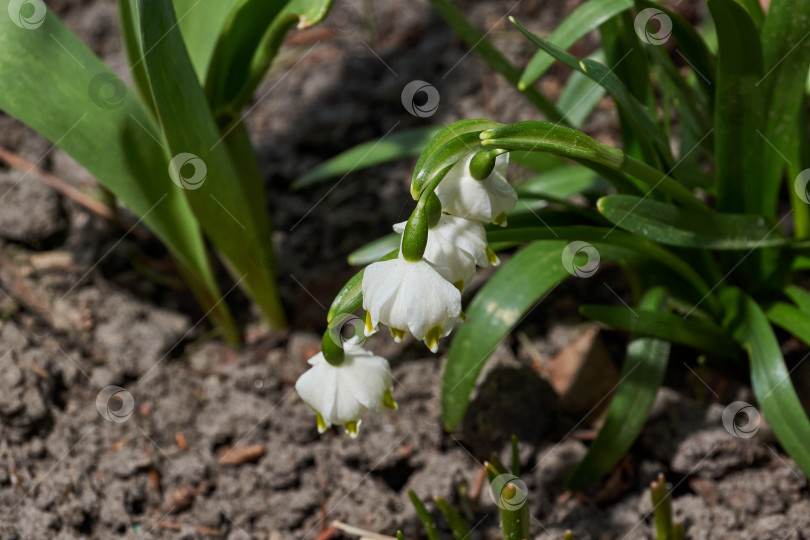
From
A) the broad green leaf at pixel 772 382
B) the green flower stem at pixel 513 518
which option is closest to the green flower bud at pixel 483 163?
the green flower stem at pixel 513 518

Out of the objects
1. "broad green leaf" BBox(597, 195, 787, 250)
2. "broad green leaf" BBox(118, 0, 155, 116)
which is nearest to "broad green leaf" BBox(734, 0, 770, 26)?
"broad green leaf" BBox(597, 195, 787, 250)

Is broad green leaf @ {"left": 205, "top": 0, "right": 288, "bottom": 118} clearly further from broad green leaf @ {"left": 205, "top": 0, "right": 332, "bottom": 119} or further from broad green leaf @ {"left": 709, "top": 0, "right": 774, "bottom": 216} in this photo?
broad green leaf @ {"left": 709, "top": 0, "right": 774, "bottom": 216}

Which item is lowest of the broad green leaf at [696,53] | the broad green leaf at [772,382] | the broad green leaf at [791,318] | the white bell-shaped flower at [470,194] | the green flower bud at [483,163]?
the broad green leaf at [772,382]

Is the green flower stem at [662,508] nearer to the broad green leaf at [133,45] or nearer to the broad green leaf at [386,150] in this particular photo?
the broad green leaf at [386,150]

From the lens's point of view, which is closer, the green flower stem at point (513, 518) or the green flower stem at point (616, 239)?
the green flower stem at point (513, 518)

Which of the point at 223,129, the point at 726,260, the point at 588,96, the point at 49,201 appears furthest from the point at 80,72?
the point at 726,260

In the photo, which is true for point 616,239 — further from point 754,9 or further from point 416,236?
point 416,236

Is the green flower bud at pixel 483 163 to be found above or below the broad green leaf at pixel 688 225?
above

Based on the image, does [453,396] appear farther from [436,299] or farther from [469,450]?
[436,299]
